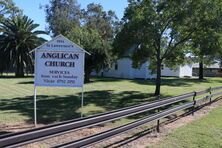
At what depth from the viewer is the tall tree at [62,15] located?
70.8 metres

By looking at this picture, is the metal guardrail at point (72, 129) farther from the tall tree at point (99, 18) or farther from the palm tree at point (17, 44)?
the tall tree at point (99, 18)

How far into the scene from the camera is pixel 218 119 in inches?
489

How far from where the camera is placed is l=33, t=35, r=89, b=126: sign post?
38.2 ft

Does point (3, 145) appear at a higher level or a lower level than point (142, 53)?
lower

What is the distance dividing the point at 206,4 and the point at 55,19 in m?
55.1

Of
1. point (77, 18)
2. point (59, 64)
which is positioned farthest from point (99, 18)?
point (59, 64)

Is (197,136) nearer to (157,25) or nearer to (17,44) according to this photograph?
(157,25)

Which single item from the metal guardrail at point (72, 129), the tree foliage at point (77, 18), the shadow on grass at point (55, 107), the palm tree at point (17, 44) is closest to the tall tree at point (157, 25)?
the shadow on grass at point (55, 107)

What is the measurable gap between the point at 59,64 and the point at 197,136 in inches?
194

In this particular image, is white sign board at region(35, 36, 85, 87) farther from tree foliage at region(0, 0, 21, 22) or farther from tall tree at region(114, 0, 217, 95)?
tree foliage at region(0, 0, 21, 22)

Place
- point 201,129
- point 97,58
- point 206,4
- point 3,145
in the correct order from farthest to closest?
point 97,58 → point 206,4 → point 201,129 → point 3,145

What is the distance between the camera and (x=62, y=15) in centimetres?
7225

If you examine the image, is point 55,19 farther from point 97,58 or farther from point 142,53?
point 142,53

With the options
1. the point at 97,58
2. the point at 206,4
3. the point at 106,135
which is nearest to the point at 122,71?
the point at 97,58
